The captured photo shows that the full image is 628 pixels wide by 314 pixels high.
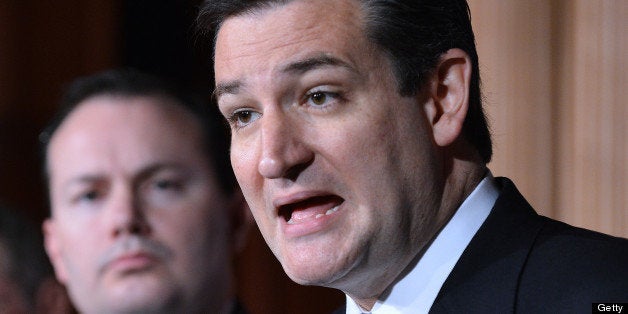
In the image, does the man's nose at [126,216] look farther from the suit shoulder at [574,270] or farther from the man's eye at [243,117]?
the suit shoulder at [574,270]

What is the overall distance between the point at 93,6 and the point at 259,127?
6.34 feet

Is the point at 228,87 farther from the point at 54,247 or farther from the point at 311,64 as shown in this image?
the point at 54,247

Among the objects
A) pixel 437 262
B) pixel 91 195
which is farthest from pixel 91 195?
pixel 437 262

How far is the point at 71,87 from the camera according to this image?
9.48 ft

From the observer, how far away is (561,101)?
2.47 metres

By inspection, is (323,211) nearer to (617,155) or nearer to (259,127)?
(259,127)

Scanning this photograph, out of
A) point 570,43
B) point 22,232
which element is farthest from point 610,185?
point 22,232

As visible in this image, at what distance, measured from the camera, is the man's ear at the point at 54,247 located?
9.36 ft

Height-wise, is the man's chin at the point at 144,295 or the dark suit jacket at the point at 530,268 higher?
the dark suit jacket at the point at 530,268

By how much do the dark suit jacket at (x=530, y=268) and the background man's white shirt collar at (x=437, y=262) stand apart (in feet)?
0.09

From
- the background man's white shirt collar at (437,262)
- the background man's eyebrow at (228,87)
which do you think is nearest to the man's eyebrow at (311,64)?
the background man's eyebrow at (228,87)

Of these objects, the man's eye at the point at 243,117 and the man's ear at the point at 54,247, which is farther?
the man's ear at the point at 54,247

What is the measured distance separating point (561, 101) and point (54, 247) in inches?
63.5

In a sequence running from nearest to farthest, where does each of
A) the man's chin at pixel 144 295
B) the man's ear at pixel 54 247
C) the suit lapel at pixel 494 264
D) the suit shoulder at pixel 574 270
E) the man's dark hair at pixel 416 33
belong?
1. the suit shoulder at pixel 574 270
2. the suit lapel at pixel 494 264
3. the man's dark hair at pixel 416 33
4. the man's chin at pixel 144 295
5. the man's ear at pixel 54 247
